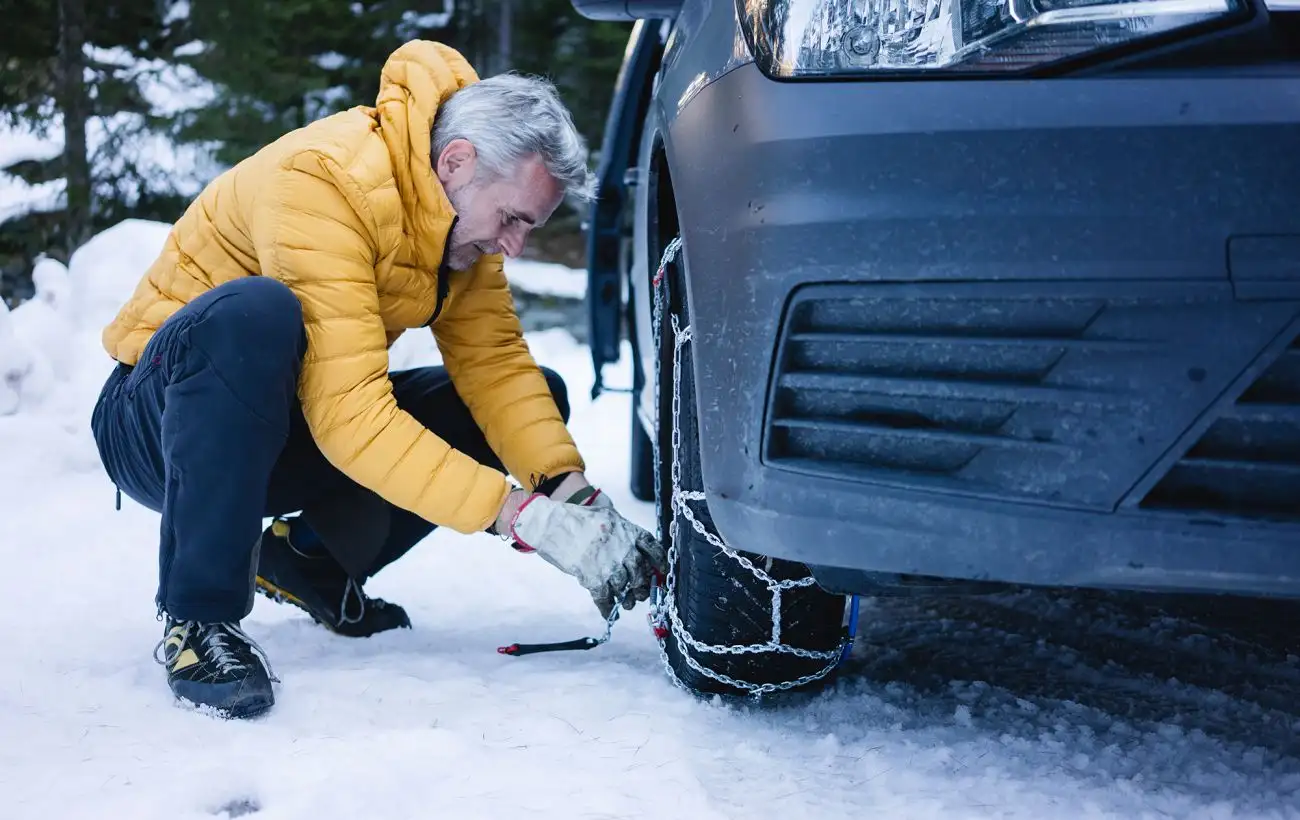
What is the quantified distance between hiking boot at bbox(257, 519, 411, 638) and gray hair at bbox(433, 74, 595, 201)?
3.08ft

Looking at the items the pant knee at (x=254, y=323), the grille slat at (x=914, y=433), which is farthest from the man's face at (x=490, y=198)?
the grille slat at (x=914, y=433)

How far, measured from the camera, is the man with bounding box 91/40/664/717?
1840 millimetres

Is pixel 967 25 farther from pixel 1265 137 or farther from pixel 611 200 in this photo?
pixel 611 200

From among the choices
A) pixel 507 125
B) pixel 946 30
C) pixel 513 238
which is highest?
pixel 946 30

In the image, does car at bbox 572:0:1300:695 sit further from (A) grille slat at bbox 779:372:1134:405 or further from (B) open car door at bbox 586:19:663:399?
(B) open car door at bbox 586:19:663:399

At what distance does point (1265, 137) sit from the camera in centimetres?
113

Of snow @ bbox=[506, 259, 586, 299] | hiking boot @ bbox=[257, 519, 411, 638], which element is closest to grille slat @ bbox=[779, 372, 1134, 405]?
hiking boot @ bbox=[257, 519, 411, 638]

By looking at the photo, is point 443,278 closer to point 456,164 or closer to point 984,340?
point 456,164

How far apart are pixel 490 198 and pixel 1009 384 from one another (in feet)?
3.60

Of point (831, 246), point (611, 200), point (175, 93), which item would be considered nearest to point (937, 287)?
point (831, 246)

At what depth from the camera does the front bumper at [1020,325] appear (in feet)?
3.77

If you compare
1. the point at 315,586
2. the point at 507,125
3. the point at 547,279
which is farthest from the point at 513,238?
the point at 547,279

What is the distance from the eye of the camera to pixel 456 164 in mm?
2000

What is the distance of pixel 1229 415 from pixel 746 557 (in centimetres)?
75
